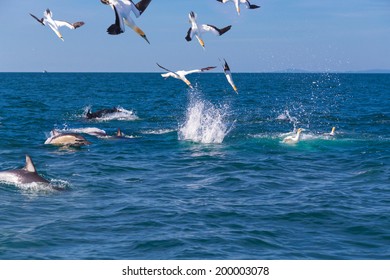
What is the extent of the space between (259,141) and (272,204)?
12.7 meters

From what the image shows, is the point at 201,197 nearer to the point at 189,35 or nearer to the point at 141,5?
the point at 189,35

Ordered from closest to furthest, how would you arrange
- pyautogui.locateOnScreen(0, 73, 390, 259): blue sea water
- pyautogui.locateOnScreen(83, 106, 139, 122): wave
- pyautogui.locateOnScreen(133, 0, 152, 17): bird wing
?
pyautogui.locateOnScreen(133, 0, 152, 17): bird wing < pyautogui.locateOnScreen(0, 73, 390, 259): blue sea water < pyautogui.locateOnScreen(83, 106, 139, 122): wave

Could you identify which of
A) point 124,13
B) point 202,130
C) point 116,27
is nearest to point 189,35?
point 124,13

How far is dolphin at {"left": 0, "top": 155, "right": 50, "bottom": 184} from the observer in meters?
18.8

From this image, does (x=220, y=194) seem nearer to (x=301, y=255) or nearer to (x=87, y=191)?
(x=87, y=191)

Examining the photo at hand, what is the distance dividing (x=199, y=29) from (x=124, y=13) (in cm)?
661

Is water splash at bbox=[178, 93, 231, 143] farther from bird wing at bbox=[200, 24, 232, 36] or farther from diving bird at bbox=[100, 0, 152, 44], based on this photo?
diving bird at bbox=[100, 0, 152, 44]

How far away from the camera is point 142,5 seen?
11.5 meters

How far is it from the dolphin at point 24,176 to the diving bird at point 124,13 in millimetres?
8969

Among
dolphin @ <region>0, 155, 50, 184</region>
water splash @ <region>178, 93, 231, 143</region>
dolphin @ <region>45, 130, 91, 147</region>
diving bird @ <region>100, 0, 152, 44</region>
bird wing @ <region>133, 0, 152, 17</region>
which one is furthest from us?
water splash @ <region>178, 93, 231, 143</region>

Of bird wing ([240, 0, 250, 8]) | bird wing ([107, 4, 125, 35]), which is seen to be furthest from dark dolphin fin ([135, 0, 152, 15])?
bird wing ([240, 0, 250, 8])

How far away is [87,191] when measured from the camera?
724 inches

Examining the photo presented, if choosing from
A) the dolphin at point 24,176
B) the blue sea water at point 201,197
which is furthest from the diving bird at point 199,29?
the dolphin at point 24,176

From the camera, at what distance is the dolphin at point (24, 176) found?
18.8m
